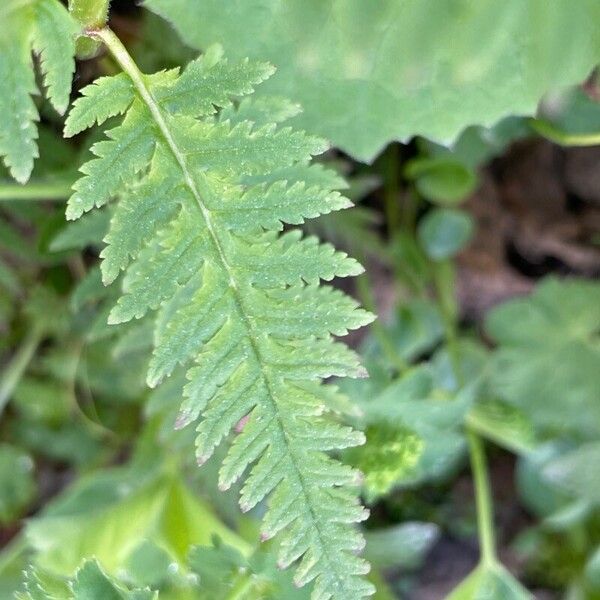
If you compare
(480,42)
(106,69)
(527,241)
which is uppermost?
(480,42)

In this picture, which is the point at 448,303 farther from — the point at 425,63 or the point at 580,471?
the point at 425,63

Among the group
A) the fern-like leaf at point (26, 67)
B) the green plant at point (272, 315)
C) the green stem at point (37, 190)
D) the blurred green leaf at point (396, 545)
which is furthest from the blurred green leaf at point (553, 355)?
the fern-like leaf at point (26, 67)

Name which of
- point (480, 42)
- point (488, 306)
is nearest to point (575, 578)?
point (488, 306)

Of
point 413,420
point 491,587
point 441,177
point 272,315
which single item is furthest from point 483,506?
point 272,315

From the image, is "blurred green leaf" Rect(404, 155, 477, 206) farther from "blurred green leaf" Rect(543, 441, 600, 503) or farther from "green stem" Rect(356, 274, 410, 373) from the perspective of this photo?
"blurred green leaf" Rect(543, 441, 600, 503)

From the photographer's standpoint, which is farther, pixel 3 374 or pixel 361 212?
pixel 3 374

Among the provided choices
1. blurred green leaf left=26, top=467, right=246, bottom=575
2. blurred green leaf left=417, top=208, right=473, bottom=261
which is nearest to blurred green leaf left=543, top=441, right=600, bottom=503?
blurred green leaf left=417, top=208, right=473, bottom=261

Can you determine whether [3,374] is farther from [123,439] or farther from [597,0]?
[597,0]
